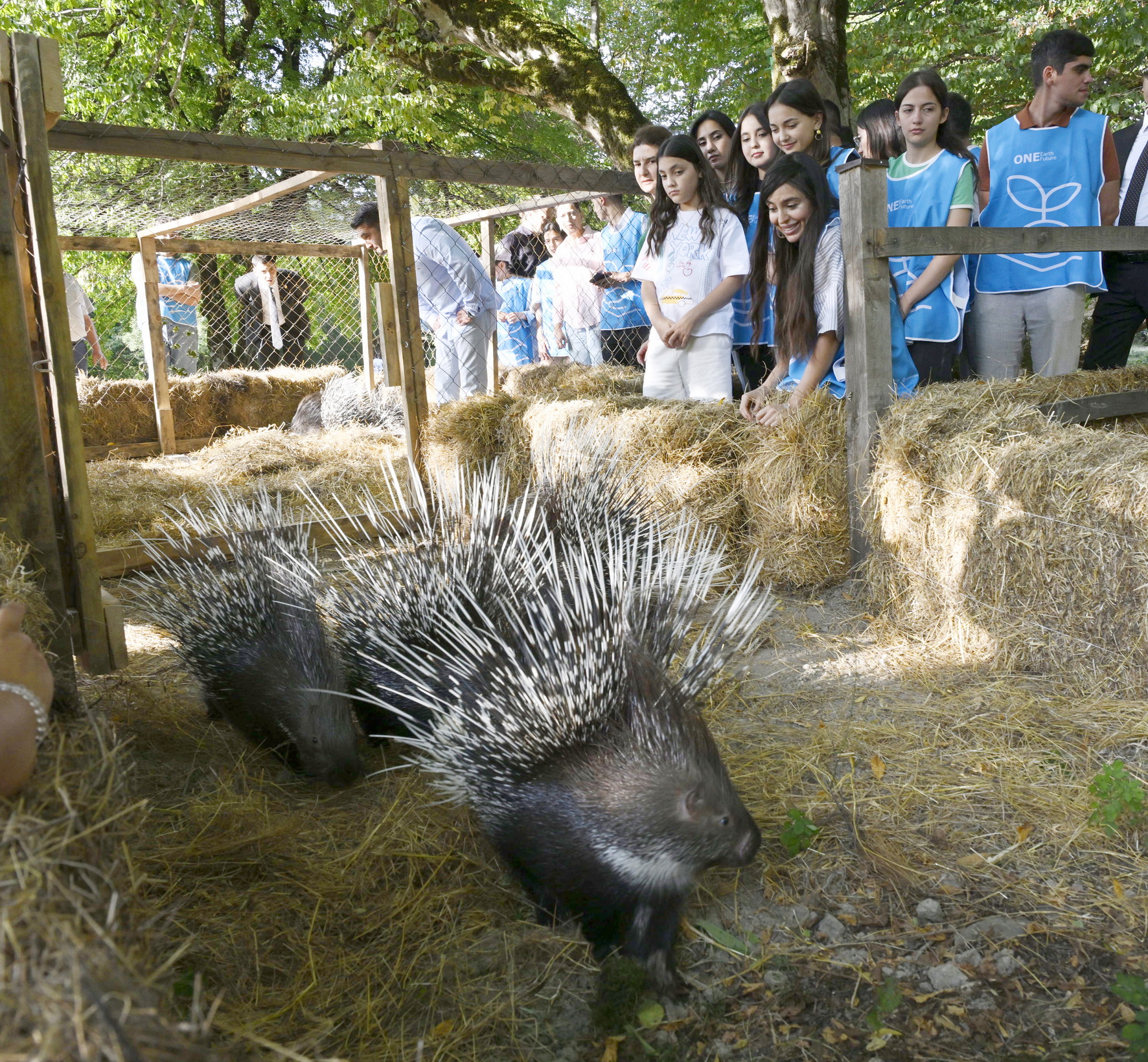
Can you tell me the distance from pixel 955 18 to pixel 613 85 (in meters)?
4.93

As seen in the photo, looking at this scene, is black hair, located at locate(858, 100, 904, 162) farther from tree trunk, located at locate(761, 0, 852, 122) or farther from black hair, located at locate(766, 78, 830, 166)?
tree trunk, located at locate(761, 0, 852, 122)

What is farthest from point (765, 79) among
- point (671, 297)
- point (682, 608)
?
point (682, 608)

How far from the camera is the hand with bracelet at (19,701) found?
3.99ft

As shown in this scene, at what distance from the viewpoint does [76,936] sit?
3.03 ft

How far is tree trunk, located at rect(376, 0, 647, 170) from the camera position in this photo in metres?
8.12

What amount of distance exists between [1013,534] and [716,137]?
9.82 feet

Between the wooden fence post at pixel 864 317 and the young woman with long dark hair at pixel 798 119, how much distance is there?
73 centimetres

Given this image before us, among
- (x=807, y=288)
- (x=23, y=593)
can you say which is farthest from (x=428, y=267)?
(x=23, y=593)

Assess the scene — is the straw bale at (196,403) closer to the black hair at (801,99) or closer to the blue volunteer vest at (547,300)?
the blue volunteer vest at (547,300)

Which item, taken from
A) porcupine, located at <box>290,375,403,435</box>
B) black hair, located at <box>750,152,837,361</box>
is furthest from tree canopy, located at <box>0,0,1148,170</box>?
porcupine, located at <box>290,375,403,435</box>

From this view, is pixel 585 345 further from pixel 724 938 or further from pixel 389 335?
pixel 724 938

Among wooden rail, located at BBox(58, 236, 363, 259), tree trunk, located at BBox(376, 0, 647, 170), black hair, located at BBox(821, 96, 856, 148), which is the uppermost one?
tree trunk, located at BBox(376, 0, 647, 170)

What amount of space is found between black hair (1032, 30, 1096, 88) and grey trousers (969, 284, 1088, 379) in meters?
0.95

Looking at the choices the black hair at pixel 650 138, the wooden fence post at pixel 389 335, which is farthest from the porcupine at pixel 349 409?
the black hair at pixel 650 138
